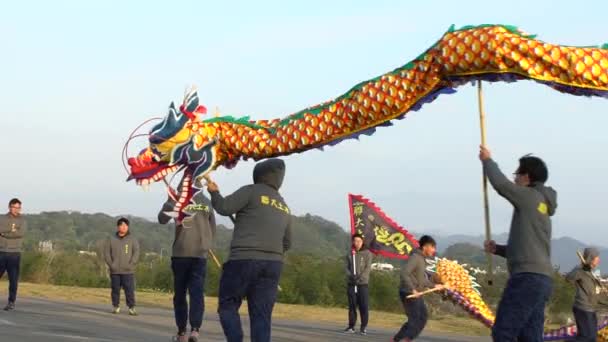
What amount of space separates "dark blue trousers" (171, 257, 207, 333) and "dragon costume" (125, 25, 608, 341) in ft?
5.42

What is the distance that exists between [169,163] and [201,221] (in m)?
2.25

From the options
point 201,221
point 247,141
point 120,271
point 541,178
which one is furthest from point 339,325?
point 541,178

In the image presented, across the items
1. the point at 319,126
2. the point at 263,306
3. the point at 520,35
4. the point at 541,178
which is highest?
the point at 520,35

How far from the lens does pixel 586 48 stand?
810 centimetres

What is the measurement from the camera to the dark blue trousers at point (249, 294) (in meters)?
8.18

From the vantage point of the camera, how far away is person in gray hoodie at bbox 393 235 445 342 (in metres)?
12.9

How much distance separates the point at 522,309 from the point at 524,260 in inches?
14.3

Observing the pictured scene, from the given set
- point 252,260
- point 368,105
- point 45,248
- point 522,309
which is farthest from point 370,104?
point 45,248

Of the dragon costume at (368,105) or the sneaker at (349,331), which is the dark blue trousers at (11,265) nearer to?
the sneaker at (349,331)

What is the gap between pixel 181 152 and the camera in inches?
352

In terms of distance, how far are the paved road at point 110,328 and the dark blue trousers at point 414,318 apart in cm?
206

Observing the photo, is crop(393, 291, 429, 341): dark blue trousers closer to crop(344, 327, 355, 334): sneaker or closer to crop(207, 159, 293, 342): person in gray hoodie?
crop(344, 327, 355, 334): sneaker

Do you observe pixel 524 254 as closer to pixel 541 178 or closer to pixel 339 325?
pixel 541 178

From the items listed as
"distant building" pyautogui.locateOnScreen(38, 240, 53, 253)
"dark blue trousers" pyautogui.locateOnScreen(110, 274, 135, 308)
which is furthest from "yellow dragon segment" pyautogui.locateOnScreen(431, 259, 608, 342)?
"distant building" pyautogui.locateOnScreen(38, 240, 53, 253)
